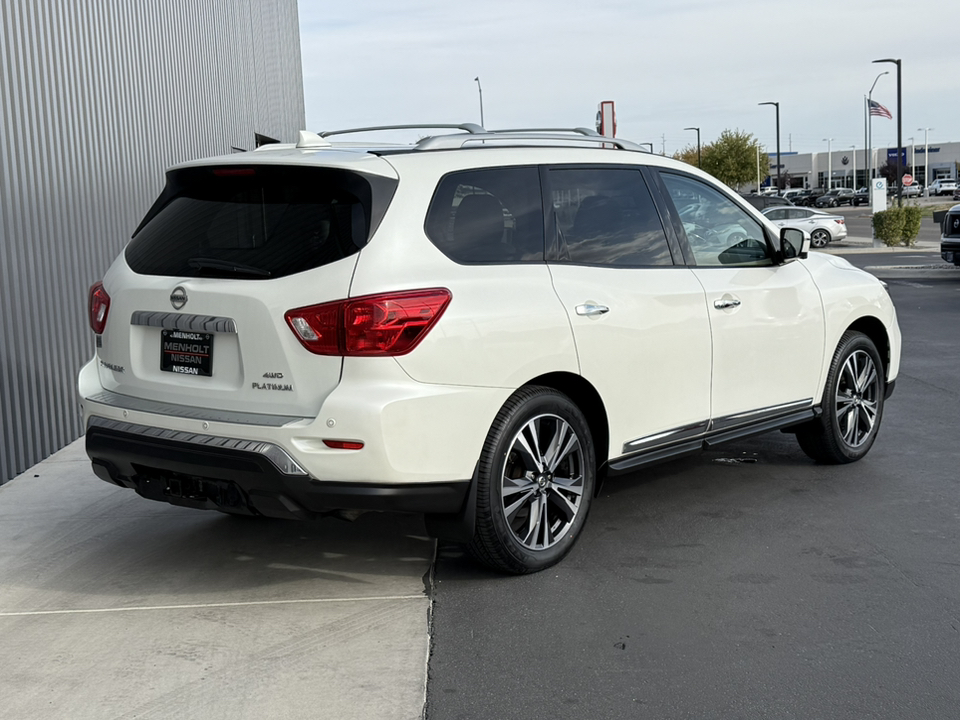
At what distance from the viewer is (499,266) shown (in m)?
4.82

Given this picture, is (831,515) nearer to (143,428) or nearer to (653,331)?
(653,331)

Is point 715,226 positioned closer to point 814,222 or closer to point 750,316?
point 750,316

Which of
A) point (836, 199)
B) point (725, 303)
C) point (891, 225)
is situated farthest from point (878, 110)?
point (725, 303)

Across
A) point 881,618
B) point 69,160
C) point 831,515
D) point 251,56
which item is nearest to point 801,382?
point 831,515

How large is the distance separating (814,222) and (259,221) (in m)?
36.4

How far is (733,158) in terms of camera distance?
97.7 m

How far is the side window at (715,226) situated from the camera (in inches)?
233

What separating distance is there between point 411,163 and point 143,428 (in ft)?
5.12

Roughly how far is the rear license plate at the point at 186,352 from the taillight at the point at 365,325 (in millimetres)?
469

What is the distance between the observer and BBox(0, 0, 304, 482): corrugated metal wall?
23.5ft

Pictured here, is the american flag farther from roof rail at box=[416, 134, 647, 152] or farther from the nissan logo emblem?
the nissan logo emblem

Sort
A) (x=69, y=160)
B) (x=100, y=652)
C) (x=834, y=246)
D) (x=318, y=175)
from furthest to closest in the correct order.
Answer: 1. (x=834, y=246)
2. (x=69, y=160)
3. (x=318, y=175)
4. (x=100, y=652)

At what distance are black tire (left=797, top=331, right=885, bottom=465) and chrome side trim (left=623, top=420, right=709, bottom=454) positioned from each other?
129 centimetres

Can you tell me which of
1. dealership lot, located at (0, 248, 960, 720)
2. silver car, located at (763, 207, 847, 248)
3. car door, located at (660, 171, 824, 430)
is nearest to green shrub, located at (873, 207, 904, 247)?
silver car, located at (763, 207, 847, 248)
